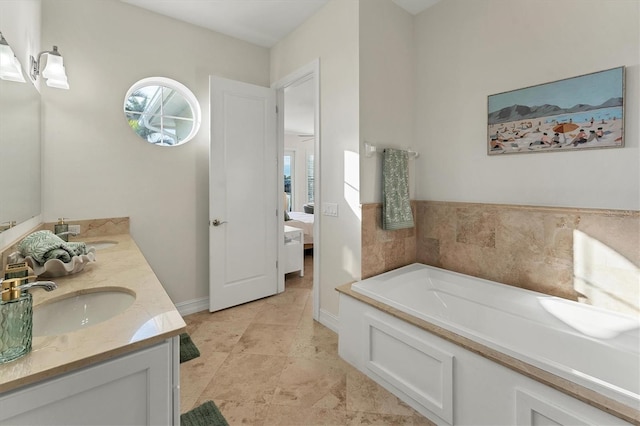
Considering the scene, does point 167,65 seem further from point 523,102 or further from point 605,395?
point 605,395

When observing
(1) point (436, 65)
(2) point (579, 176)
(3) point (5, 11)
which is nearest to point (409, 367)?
(2) point (579, 176)

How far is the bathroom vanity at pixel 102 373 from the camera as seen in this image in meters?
0.69

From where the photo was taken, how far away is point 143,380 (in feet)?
2.82

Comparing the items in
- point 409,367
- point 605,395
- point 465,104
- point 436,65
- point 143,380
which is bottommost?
point 409,367

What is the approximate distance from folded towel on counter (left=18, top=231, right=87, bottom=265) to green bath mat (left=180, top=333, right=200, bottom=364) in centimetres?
110

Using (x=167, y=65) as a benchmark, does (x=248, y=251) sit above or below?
below

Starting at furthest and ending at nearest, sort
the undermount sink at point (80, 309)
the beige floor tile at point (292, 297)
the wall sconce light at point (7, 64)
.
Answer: the beige floor tile at point (292, 297) < the wall sconce light at point (7, 64) < the undermount sink at point (80, 309)

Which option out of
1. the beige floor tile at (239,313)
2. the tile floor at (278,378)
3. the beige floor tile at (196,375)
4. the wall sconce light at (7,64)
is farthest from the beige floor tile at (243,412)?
the wall sconce light at (7,64)

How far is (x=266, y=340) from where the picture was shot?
92.2 inches

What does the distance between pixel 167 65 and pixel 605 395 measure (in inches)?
138

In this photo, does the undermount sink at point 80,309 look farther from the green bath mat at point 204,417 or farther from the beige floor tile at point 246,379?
the beige floor tile at point 246,379

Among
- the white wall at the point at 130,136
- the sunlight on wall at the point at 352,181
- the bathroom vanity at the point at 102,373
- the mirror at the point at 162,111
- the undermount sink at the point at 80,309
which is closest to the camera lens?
the bathroom vanity at the point at 102,373

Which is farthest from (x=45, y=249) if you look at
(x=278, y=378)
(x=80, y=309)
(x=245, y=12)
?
(x=245, y=12)

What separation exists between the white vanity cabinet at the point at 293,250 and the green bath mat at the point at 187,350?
155 centimetres
